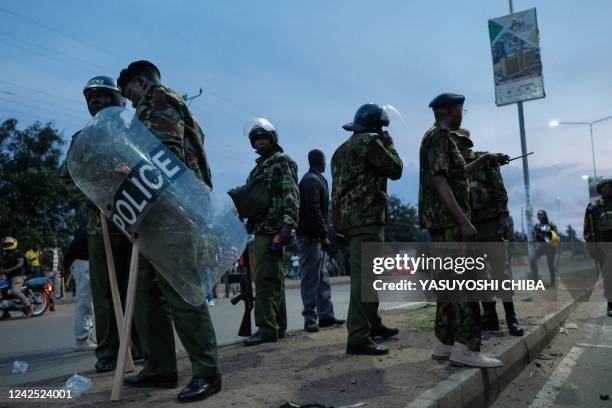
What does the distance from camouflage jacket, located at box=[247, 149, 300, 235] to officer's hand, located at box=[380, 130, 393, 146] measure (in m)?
1.00

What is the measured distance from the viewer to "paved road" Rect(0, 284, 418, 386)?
4305 millimetres

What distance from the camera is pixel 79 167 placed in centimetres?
268

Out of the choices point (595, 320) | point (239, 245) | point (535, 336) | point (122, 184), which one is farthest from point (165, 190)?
point (595, 320)

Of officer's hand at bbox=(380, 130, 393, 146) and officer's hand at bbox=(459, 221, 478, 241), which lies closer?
officer's hand at bbox=(459, 221, 478, 241)

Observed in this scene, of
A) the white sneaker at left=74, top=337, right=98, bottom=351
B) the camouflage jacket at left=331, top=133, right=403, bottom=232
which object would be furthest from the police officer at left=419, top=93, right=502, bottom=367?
the white sneaker at left=74, top=337, right=98, bottom=351

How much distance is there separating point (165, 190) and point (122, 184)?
23 centimetres

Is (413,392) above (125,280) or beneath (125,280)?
beneath

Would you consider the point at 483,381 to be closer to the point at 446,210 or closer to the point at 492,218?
the point at 446,210

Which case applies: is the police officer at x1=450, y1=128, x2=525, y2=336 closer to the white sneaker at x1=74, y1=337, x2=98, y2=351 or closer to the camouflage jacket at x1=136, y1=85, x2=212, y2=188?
the camouflage jacket at x1=136, y1=85, x2=212, y2=188

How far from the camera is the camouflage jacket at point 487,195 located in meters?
5.14

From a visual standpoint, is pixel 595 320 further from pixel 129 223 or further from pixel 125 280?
pixel 129 223

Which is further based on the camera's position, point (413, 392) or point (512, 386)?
point (512, 386)

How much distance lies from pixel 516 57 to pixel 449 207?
1346cm

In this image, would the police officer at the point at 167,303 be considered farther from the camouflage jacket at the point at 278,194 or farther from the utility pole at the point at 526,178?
the utility pole at the point at 526,178
